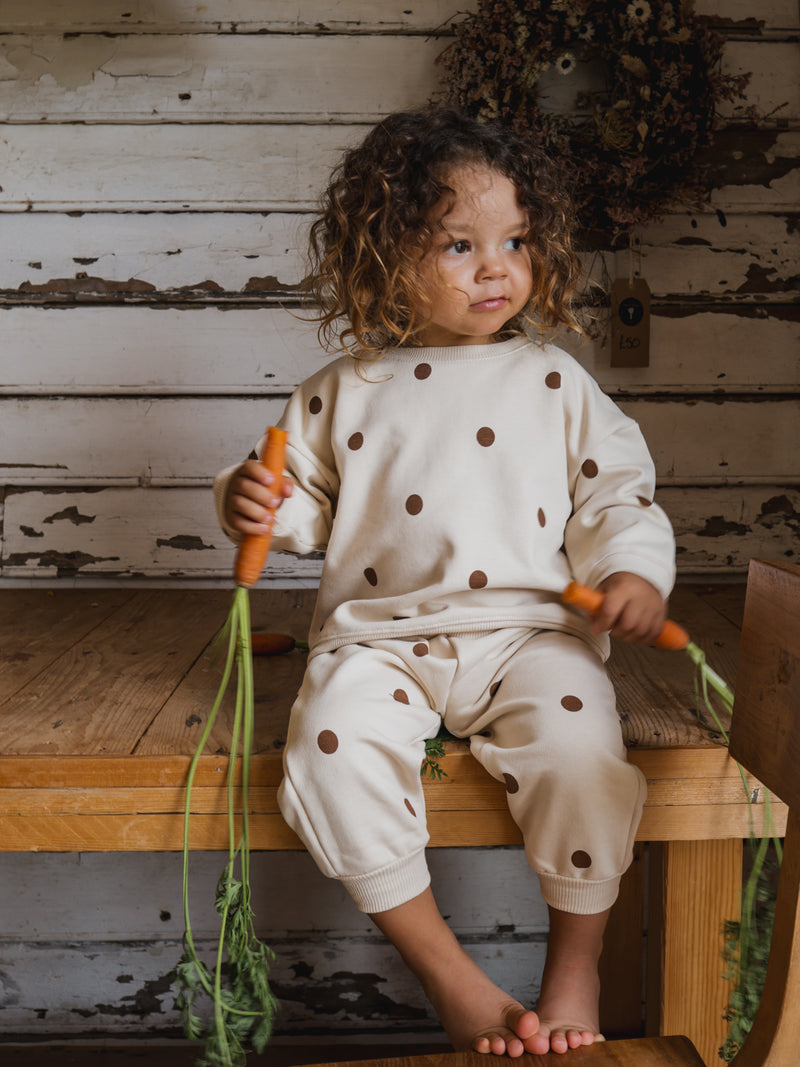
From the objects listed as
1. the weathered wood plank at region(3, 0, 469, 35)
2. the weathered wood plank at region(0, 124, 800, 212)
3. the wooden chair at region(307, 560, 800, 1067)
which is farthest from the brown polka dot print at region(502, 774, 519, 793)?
the weathered wood plank at region(3, 0, 469, 35)

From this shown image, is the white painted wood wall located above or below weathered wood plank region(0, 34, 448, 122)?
below

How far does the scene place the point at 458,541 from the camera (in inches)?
41.5

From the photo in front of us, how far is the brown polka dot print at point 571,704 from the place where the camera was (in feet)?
3.08

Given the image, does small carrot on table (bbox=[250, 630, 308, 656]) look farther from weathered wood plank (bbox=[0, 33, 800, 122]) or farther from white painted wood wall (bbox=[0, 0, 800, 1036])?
weathered wood plank (bbox=[0, 33, 800, 122])

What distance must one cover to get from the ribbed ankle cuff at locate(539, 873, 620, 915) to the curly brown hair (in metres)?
0.62

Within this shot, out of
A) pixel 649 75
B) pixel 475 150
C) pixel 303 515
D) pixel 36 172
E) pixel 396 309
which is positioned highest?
pixel 649 75

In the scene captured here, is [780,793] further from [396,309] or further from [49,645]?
[49,645]

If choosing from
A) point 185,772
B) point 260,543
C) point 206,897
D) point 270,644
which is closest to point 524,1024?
point 185,772

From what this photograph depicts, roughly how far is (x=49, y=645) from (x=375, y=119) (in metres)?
1.05

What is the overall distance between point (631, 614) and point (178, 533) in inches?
41.6

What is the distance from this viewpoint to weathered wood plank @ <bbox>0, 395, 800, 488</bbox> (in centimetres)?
171

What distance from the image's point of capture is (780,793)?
0.68m

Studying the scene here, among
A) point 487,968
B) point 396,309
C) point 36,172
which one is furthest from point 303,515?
point 487,968

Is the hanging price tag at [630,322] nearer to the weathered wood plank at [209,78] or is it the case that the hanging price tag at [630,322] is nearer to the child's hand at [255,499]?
the weathered wood plank at [209,78]
